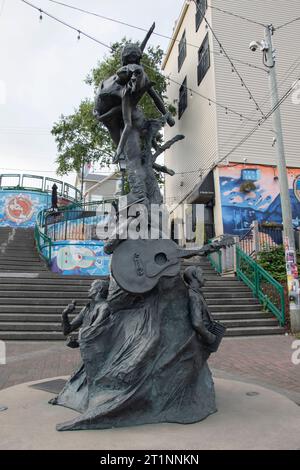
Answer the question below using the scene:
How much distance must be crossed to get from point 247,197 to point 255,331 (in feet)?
30.0

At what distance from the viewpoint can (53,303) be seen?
10445 millimetres

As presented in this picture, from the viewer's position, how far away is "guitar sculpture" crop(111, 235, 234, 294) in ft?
12.0

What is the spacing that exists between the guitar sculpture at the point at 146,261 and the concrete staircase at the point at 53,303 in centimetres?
582

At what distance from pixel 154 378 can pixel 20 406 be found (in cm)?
148

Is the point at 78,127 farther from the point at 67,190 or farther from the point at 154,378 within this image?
the point at 154,378

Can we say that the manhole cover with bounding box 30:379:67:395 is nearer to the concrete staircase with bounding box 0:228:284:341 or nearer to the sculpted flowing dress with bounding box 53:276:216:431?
the sculpted flowing dress with bounding box 53:276:216:431

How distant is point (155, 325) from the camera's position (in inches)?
144

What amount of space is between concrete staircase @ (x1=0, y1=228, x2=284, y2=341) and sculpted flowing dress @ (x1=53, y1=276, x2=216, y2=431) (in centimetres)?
558

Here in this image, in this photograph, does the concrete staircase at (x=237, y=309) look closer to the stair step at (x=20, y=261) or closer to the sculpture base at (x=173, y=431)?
the sculpture base at (x=173, y=431)

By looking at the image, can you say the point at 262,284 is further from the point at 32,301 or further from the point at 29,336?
the point at 29,336

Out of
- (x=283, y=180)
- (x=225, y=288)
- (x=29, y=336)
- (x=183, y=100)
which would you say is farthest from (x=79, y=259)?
(x=183, y=100)

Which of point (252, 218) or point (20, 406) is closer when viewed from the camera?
point (20, 406)

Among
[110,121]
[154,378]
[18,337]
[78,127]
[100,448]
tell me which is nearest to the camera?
[100,448]

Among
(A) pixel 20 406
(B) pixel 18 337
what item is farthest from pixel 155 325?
(B) pixel 18 337
